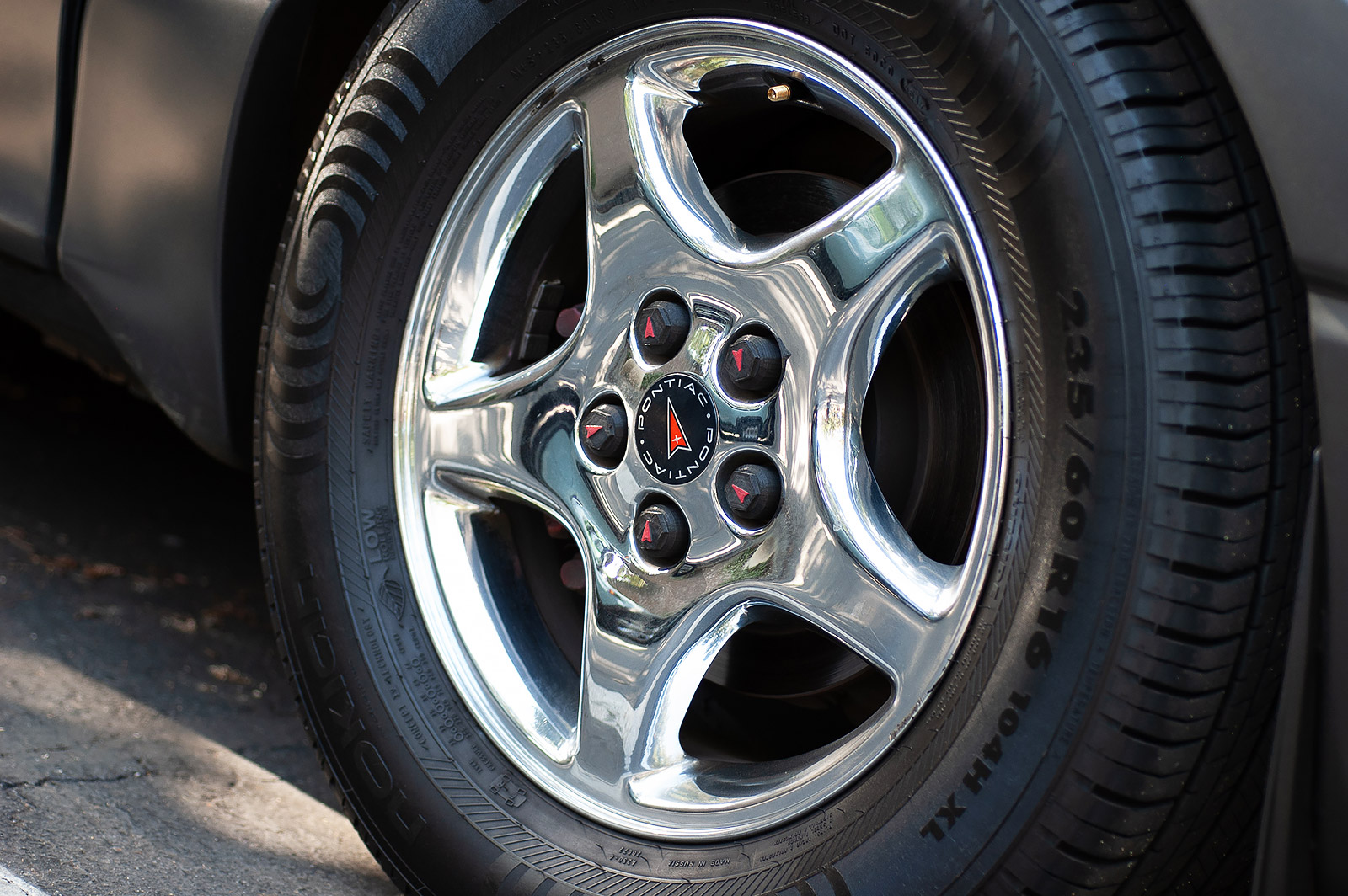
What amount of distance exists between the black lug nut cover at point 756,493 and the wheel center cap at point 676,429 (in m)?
0.05

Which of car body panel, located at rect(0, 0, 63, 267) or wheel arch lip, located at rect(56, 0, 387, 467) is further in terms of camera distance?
car body panel, located at rect(0, 0, 63, 267)

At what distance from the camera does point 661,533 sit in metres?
1.20

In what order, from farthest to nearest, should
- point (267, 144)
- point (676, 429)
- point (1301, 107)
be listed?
point (267, 144) < point (676, 429) < point (1301, 107)

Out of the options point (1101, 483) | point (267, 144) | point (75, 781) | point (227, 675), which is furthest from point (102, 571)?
point (1101, 483)

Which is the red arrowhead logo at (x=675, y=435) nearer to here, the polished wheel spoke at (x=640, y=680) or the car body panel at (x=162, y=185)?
the polished wheel spoke at (x=640, y=680)

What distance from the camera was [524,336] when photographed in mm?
1473

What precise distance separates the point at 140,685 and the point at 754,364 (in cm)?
124

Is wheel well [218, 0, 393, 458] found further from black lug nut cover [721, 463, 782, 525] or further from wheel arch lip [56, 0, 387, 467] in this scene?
black lug nut cover [721, 463, 782, 525]

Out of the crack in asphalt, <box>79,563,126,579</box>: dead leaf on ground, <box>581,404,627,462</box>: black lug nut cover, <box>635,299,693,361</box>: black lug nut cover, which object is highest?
<box>635,299,693,361</box>: black lug nut cover

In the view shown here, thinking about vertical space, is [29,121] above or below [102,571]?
above

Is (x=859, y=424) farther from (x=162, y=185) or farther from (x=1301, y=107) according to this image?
(x=162, y=185)

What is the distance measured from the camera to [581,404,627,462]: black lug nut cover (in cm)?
125

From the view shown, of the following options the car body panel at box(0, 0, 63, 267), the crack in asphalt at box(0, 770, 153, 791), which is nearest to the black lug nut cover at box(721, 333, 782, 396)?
the crack in asphalt at box(0, 770, 153, 791)

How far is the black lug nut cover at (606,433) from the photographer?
1.25 meters
